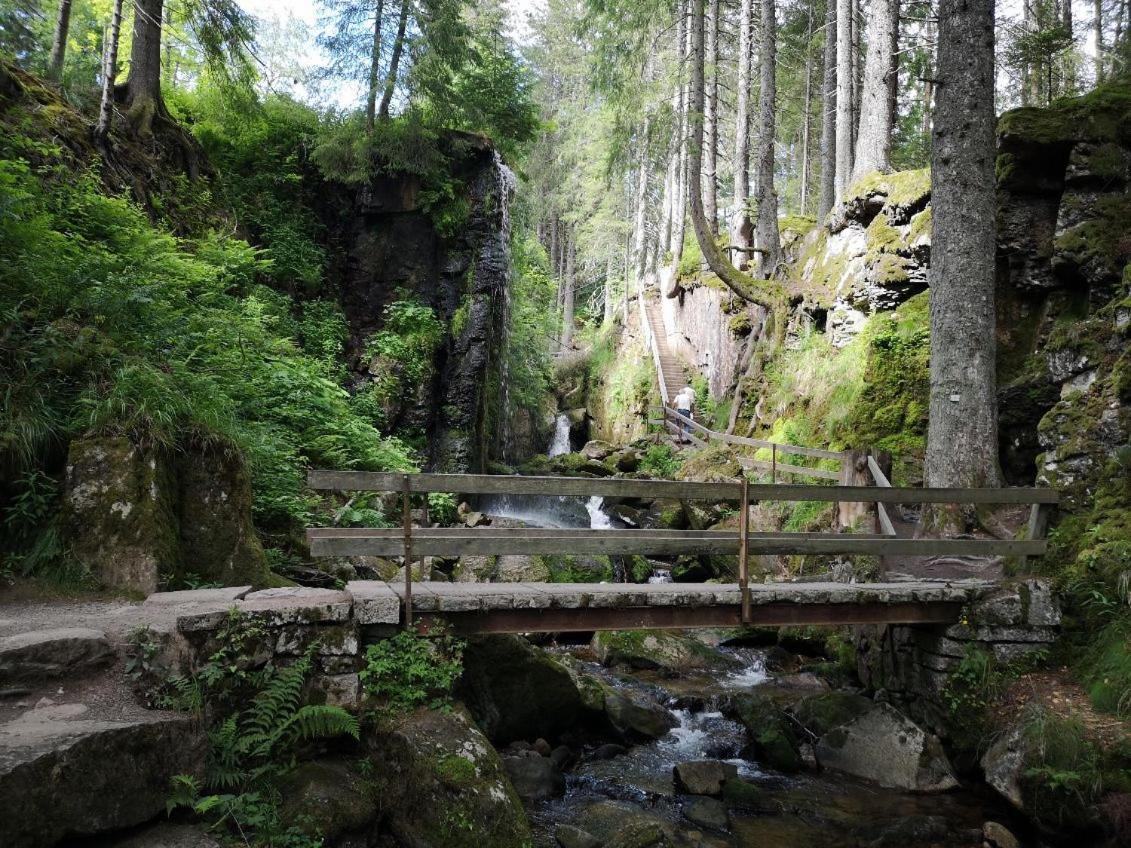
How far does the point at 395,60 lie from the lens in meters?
16.5

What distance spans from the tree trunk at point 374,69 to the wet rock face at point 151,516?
Answer: 12.9 m

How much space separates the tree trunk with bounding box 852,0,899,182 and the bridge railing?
1071cm

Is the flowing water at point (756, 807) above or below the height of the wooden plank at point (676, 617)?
below

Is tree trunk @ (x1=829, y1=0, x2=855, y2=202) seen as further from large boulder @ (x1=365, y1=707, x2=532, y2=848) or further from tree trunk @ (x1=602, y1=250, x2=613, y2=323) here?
tree trunk @ (x1=602, y1=250, x2=613, y2=323)

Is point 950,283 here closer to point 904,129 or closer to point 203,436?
point 203,436

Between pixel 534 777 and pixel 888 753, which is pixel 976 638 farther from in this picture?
pixel 534 777

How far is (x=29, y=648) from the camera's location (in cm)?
381

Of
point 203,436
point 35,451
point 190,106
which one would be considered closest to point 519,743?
point 203,436

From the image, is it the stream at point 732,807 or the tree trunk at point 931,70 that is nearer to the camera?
the stream at point 732,807

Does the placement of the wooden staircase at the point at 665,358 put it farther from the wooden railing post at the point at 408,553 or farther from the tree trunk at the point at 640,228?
the wooden railing post at the point at 408,553

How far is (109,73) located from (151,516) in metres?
8.26

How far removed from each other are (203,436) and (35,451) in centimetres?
118

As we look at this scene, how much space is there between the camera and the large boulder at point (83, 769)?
302 centimetres

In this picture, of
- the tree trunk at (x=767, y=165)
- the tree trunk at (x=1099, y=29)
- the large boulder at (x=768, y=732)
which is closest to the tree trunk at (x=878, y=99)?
the tree trunk at (x=767, y=165)
